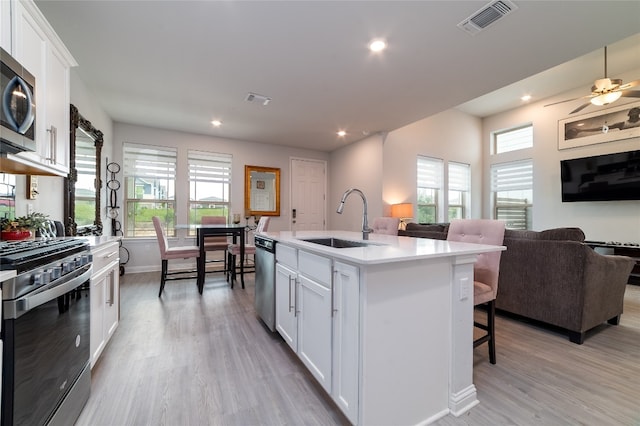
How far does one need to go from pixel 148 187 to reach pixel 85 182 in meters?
1.60

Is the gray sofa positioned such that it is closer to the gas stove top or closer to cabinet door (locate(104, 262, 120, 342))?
the gas stove top

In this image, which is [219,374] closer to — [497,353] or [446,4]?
[497,353]

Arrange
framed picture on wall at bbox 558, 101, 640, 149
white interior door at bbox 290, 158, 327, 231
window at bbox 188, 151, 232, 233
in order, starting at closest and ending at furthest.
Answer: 1. framed picture on wall at bbox 558, 101, 640, 149
2. window at bbox 188, 151, 232, 233
3. white interior door at bbox 290, 158, 327, 231

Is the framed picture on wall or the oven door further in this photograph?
the framed picture on wall

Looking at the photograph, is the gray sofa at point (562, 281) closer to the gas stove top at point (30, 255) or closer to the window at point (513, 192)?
the gas stove top at point (30, 255)

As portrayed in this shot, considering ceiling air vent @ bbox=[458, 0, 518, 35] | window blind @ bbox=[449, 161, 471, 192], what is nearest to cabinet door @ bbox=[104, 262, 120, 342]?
ceiling air vent @ bbox=[458, 0, 518, 35]

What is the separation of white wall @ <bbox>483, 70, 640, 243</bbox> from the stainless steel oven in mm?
7053

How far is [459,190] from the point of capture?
6.48m

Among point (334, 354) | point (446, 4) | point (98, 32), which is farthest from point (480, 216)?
point (98, 32)

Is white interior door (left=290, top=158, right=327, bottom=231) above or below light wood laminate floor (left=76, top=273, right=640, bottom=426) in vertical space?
above

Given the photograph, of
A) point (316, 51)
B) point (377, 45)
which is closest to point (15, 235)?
point (316, 51)

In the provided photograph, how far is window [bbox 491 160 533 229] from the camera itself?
5863 millimetres

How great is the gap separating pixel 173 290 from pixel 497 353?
3.88 metres

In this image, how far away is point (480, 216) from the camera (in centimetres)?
679
